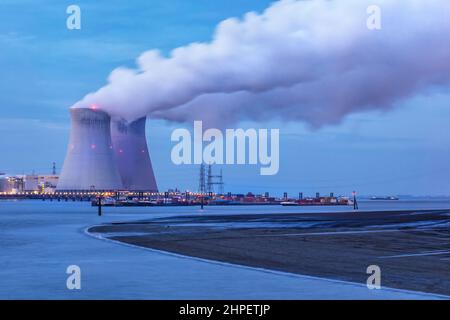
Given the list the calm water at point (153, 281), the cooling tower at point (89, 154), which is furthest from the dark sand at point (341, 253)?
the cooling tower at point (89, 154)

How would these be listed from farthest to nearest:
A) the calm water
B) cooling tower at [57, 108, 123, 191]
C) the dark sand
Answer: cooling tower at [57, 108, 123, 191], the dark sand, the calm water

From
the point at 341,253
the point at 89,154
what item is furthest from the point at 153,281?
the point at 89,154

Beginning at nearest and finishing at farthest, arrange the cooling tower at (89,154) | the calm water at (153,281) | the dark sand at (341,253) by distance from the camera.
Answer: the calm water at (153,281), the dark sand at (341,253), the cooling tower at (89,154)

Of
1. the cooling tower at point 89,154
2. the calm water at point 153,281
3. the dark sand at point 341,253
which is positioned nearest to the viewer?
the calm water at point 153,281

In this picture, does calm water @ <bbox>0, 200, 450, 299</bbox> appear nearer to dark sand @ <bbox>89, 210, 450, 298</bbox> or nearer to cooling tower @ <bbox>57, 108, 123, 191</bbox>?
dark sand @ <bbox>89, 210, 450, 298</bbox>

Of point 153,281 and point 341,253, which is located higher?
point 153,281

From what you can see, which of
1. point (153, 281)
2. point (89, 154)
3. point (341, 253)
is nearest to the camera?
point (153, 281)

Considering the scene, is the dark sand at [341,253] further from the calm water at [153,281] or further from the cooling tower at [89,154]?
the cooling tower at [89,154]

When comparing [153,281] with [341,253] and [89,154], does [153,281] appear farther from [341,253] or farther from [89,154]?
[89,154]

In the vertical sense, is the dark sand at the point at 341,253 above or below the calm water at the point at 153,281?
below

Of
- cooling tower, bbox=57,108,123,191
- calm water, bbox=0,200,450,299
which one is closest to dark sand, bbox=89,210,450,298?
calm water, bbox=0,200,450,299

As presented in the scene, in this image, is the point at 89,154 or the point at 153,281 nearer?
the point at 153,281
